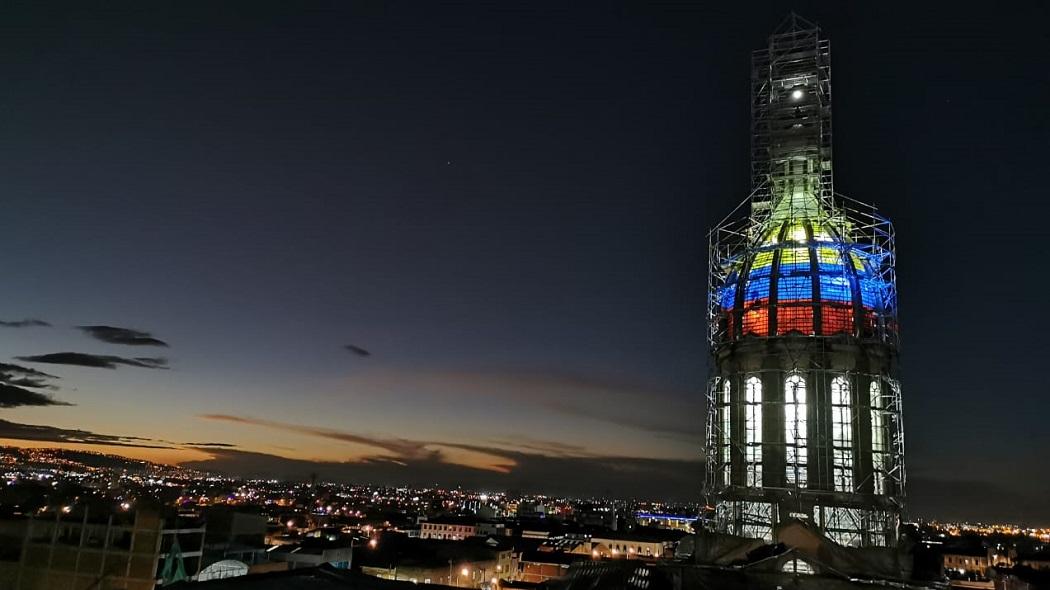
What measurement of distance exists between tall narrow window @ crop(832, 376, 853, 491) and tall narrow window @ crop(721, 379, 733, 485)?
6229 mm

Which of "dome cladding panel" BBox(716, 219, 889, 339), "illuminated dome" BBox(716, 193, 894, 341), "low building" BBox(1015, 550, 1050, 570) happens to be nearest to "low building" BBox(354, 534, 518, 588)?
"illuminated dome" BBox(716, 193, 894, 341)

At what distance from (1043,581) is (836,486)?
3386 centimetres

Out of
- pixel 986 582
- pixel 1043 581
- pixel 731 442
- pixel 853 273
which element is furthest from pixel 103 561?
pixel 986 582

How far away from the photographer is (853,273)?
48812mm

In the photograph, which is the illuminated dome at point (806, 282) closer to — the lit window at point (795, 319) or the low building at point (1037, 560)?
the lit window at point (795, 319)

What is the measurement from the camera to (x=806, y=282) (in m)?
48.8

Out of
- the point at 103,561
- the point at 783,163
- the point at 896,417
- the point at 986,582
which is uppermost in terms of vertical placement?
the point at 783,163

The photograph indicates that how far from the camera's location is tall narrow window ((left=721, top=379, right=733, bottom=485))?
49.9 m

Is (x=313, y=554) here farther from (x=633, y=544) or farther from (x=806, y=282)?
(x=633, y=544)

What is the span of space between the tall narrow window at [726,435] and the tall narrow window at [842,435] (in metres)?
6.23

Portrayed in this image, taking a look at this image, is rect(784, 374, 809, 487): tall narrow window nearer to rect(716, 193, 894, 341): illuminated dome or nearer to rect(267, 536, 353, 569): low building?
rect(716, 193, 894, 341): illuminated dome

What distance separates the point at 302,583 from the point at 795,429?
3593 centimetres

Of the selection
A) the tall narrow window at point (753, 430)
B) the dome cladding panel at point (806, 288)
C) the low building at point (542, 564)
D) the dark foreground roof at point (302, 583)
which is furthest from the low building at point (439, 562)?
the dark foreground roof at point (302, 583)

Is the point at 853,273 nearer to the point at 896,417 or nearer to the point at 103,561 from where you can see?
the point at 896,417
